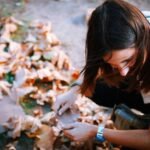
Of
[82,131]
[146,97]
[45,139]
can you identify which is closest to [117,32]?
[146,97]

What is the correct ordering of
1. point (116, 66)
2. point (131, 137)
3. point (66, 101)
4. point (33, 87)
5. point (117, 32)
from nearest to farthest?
point (117, 32), point (116, 66), point (131, 137), point (66, 101), point (33, 87)

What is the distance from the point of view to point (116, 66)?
1.55 metres

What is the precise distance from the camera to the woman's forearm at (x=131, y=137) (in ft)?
5.71

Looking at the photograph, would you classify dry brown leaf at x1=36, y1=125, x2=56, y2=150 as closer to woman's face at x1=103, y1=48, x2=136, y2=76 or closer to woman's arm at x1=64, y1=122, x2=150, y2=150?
woman's arm at x1=64, y1=122, x2=150, y2=150

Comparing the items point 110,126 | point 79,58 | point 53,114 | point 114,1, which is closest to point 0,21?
point 79,58

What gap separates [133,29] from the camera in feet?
4.66

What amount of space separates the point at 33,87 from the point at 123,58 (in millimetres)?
1128

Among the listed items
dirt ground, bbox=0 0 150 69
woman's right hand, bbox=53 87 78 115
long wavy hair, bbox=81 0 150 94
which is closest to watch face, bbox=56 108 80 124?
woman's right hand, bbox=53 87 78 115

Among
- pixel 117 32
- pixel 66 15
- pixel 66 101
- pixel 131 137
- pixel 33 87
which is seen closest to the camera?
pixel 117 32

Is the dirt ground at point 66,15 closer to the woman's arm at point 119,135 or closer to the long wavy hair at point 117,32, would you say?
the woman's arm at point 119,135

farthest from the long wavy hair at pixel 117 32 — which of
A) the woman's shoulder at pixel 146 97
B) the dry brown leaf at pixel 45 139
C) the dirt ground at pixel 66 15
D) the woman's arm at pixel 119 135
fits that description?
the dirt ground at pixel 66 15

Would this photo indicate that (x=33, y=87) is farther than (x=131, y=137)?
Yes

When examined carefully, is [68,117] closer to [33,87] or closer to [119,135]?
[119,135]

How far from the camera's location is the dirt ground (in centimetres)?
303
